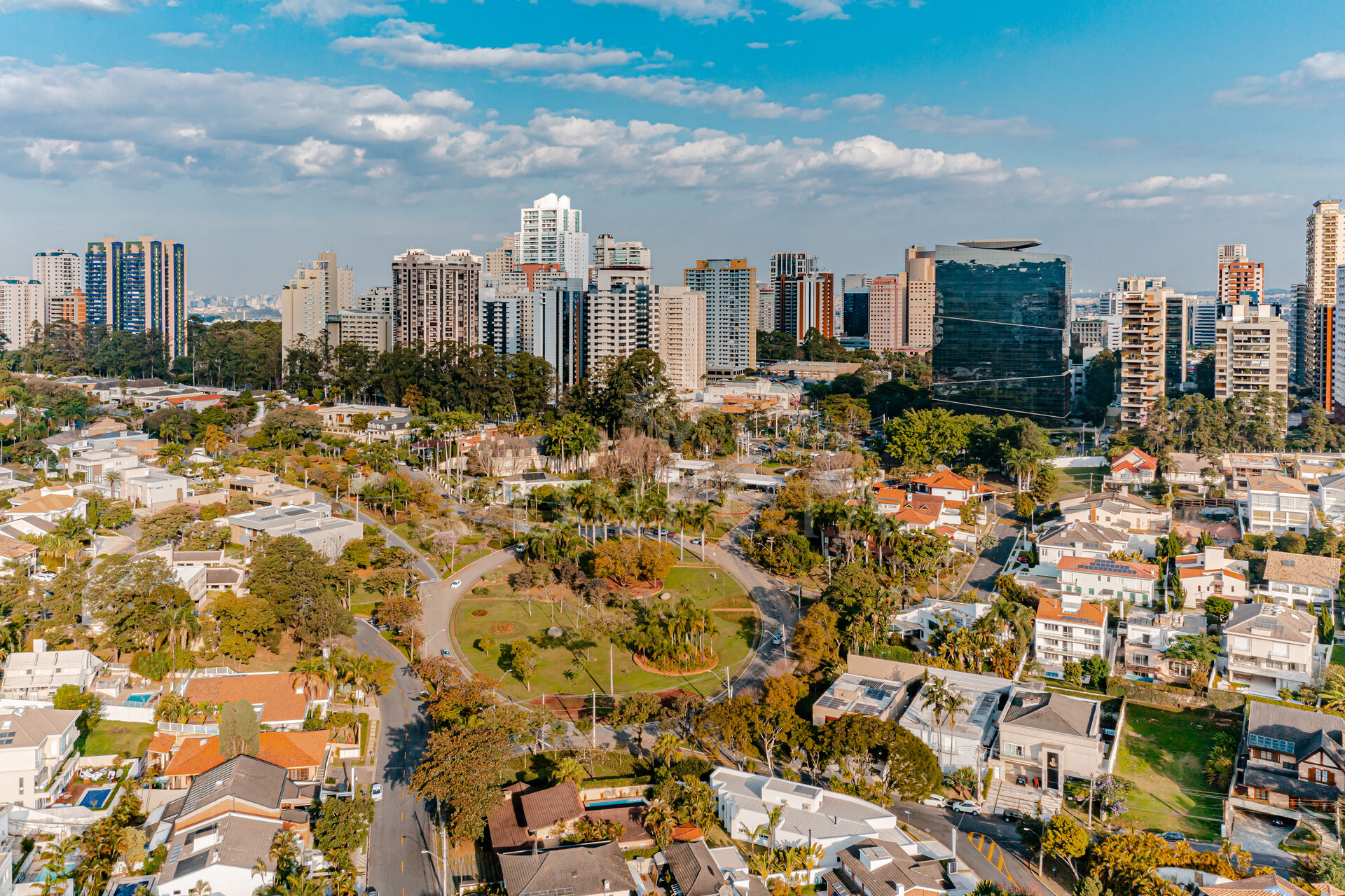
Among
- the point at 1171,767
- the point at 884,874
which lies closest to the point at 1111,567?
the point at 1171,767

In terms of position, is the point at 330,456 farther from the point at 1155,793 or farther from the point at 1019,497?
the point at 1155,793

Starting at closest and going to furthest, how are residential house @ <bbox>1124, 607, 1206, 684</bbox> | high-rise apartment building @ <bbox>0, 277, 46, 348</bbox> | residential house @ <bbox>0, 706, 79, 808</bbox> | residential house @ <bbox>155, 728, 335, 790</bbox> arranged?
residential house @ <bbox>0, 706, 79, 808</bbox> < residential house @ <bbox>155, 728, 335, 790</bbox> < residential house @ <bbox>1124, 607, 1206, 684</bbox> < high-rise apartment building @ <bbox>0, 277, 46, 348</bbox>

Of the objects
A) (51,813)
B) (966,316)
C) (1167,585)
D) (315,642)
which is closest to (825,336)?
(966,316)

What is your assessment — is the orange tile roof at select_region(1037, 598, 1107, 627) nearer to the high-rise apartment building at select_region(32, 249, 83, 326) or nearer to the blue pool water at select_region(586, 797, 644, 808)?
the blue pool water at select_region(586, 797, 644, 808)

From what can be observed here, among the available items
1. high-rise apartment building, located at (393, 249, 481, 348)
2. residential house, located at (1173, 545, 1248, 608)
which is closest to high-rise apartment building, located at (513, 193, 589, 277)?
high-rise apartment building, located at (393, 249, 481, 348)

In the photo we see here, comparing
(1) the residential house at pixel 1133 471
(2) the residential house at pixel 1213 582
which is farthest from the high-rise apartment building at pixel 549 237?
(2) the residential house at pixel 1213 582

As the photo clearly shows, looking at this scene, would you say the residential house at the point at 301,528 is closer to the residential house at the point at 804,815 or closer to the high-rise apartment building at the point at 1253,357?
the residential house at the point at 804,815
